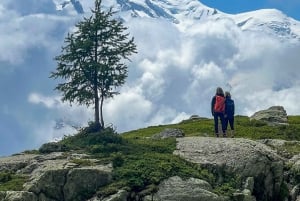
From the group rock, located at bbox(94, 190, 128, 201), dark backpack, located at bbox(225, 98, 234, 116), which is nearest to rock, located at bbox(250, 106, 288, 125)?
dark backpack, located at bbox(225, 98, 234, 116)

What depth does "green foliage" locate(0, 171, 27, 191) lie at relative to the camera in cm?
3584

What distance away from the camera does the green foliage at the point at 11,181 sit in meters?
35.8

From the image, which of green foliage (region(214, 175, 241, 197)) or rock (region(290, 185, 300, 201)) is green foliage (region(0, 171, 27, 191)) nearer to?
green foliage (region(214, 175, 241, 197))

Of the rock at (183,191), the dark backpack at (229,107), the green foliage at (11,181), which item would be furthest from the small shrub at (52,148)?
the dark backpack at (229,107)

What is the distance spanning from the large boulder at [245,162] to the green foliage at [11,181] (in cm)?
832

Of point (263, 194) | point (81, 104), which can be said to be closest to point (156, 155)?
point (263, 194)

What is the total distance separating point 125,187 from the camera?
1377 inches

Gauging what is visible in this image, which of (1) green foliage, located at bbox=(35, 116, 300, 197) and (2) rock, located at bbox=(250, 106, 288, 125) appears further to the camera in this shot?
(2) rock, located at bbox=(250, 106, 288, 125)

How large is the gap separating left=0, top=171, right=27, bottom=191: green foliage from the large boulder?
27.3 feet

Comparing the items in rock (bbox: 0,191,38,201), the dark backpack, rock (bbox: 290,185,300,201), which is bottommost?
rock (bbox: 290,185,300,201)

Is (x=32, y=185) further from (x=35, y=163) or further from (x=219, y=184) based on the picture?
(x=219, y=184)

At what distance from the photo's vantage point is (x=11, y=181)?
37.1 meters

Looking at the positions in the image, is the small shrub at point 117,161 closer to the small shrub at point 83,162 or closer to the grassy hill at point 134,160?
the grassy hill at point 134,160

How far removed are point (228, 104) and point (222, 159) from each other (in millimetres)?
7044
